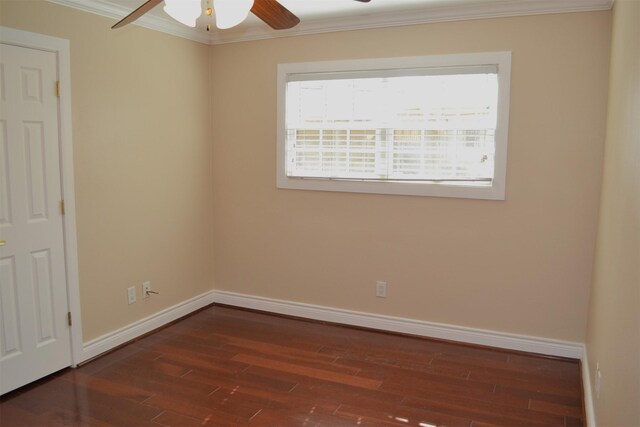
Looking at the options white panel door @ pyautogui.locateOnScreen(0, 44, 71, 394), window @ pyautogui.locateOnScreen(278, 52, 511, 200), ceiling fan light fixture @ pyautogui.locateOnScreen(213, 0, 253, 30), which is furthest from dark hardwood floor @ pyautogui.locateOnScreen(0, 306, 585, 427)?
ceiling fan light fixture @ pyautogui.locateOnScreen(213, 0, 253, 30)

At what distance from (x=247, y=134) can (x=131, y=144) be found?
1.01 metres

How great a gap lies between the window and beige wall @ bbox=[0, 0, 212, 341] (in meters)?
0.77

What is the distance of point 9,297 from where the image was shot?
9.68 ft

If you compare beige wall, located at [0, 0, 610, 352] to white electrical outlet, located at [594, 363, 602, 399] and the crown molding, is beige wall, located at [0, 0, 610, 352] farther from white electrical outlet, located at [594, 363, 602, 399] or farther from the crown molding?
white electrical outlet, located at [594, 363, 602, 399]

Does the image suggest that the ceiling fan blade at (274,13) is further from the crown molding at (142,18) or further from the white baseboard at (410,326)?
the white baseboard at (410,326)

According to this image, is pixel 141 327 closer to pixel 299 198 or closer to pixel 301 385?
pixel 301 385

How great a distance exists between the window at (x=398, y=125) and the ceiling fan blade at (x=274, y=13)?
148 cm

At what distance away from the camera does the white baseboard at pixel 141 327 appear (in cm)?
349

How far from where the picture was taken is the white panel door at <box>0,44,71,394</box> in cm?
288

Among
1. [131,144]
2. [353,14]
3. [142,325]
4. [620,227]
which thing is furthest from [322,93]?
[620,227]

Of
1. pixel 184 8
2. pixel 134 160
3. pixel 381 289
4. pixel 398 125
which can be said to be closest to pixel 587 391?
pixel 381 289

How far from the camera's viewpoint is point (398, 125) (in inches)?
152

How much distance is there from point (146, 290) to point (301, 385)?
153 cm

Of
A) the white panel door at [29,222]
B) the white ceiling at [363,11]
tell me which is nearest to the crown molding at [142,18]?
the white ceiling at [363,11]
